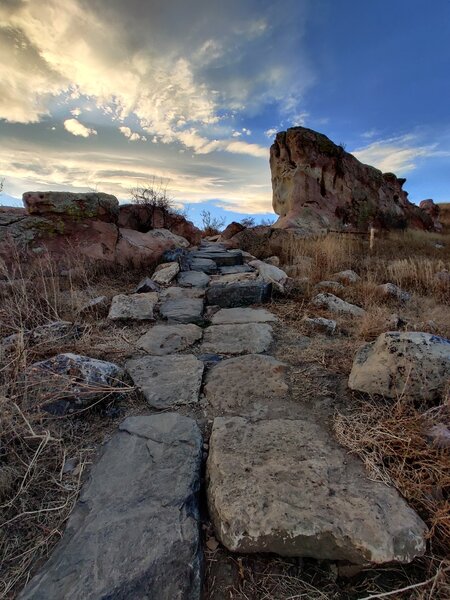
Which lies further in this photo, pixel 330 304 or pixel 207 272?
pixel 207 272

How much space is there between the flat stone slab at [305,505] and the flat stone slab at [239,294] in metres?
2.28

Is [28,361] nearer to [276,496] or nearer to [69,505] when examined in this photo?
[69,505]

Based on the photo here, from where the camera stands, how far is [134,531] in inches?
39.6

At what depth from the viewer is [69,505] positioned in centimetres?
115

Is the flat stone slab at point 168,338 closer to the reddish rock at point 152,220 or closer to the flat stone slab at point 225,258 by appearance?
the flat stone slab at point 225,258

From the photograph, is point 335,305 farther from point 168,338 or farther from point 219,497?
point 219,497

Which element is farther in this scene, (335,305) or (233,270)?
(233,270)

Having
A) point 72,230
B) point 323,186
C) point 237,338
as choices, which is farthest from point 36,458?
point 323,186

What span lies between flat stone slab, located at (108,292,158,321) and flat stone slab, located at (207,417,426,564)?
189 cm

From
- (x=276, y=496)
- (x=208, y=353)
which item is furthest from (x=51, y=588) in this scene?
(x=208, y=353)

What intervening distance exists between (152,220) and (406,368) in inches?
239

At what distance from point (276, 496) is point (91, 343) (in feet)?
5.95

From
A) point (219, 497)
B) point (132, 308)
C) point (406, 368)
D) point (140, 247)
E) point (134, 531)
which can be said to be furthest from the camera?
point (140, 247)

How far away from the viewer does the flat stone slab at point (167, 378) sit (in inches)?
71.1
